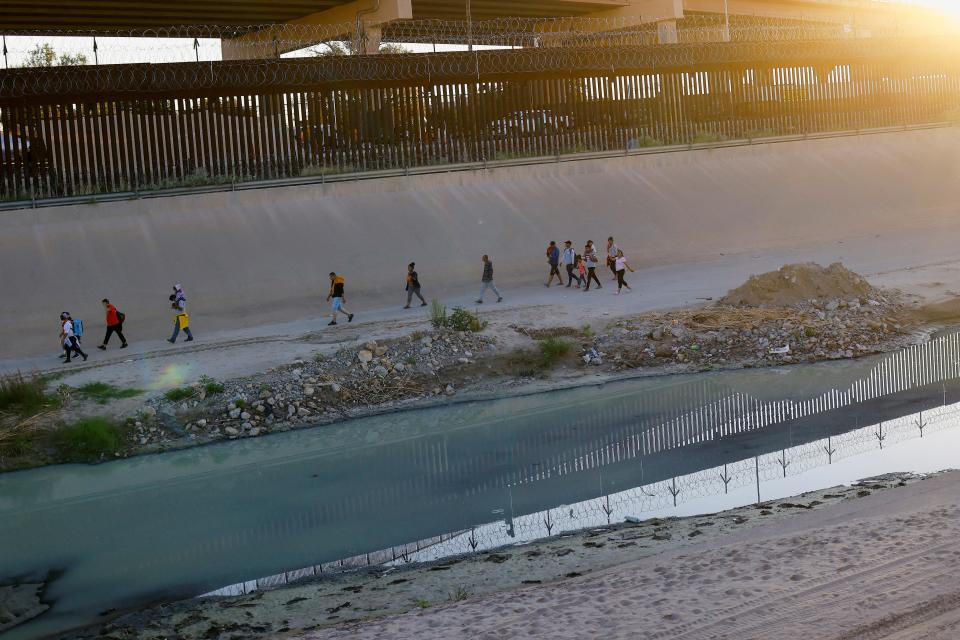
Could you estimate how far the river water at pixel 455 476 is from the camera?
12.8m

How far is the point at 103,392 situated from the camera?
62.4ft

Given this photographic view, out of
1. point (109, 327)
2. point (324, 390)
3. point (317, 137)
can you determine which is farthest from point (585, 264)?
point (109, 327)

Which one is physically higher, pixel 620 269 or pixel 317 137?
pixel 317 137

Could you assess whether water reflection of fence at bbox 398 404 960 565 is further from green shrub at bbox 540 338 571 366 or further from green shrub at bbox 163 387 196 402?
green shrub at bbox 163 387 196 402

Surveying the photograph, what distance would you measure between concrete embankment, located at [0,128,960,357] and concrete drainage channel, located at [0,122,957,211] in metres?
0.20

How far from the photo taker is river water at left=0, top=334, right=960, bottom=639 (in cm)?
1280

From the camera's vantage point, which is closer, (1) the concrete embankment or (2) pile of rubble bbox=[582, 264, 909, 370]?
(2) pile of rubble bbox=[582, 264, 909, 370]

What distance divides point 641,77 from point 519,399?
16.5m

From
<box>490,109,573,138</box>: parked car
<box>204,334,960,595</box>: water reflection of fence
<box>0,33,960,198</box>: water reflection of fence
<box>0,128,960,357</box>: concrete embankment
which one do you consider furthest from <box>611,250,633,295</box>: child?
<box>490,109,573,138</box>: parked car

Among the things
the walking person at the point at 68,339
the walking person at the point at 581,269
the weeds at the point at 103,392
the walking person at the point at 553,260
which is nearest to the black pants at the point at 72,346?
the walking person at the point at 68,339

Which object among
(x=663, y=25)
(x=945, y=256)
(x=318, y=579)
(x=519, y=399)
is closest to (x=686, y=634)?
(x=318, y=579)

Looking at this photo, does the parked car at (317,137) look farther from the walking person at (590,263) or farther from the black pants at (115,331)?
the black pants at (115,331)

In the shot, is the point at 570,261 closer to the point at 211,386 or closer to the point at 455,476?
the point at 211,386

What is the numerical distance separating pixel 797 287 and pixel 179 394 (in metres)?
13.1
